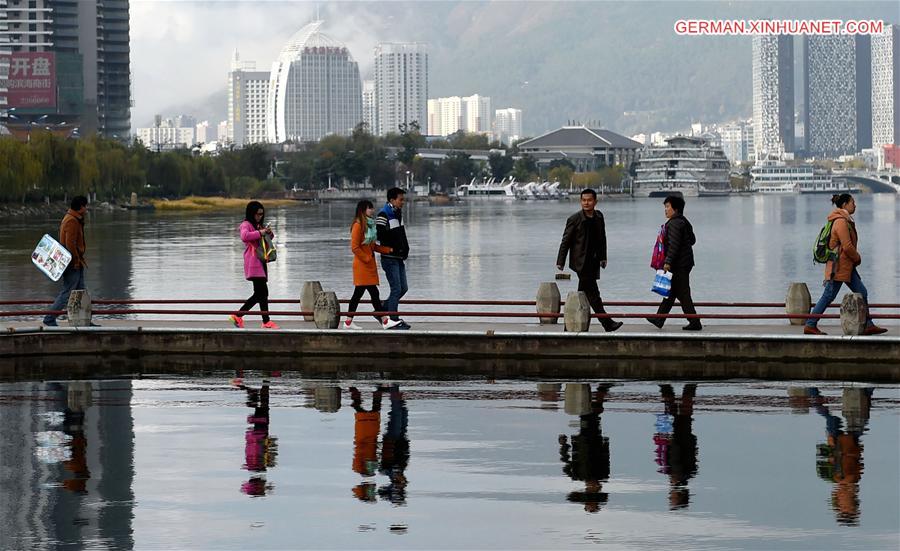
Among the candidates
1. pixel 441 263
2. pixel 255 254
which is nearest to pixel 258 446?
pixel 255 254

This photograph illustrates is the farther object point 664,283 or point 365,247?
point 365,247

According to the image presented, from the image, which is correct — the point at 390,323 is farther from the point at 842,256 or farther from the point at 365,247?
the point at 842,256

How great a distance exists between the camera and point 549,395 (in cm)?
1947

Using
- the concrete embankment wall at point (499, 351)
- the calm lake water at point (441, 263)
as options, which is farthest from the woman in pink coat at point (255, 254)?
the calm lake water at point (441, 263)

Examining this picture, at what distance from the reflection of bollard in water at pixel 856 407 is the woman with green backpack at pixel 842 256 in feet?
9.75

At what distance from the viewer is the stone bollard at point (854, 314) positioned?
22.3 metres

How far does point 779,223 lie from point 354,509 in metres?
134

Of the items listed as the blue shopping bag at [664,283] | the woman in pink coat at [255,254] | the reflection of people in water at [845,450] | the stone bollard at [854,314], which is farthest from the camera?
the woman in pink coat at [255,254]

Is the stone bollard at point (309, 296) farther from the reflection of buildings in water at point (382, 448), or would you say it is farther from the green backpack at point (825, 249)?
the green backpack at point (825, 249)

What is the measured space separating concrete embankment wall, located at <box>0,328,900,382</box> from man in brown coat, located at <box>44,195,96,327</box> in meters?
0.76

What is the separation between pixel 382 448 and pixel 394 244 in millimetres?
7986

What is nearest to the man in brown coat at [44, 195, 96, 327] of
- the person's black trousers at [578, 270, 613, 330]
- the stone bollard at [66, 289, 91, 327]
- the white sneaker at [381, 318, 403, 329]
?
the stone bollard at [66, 289, 91, 327]

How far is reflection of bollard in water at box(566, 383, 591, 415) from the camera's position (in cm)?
1812

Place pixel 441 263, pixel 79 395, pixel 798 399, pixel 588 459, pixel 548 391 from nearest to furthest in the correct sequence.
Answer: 1. pixel 588 459
2. pixel 798 399
3. pixel 79 395
4. pixel 548 391
5. pixel 441 263
